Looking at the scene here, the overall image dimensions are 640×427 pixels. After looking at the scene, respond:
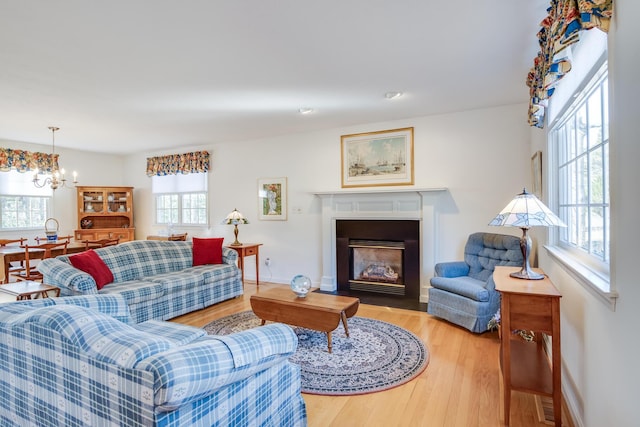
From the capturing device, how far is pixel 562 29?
148cm

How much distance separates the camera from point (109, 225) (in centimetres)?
704

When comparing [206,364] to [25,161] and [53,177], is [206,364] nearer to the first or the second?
[53,177]

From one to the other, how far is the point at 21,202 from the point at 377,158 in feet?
20.3

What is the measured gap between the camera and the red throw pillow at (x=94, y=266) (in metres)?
3.42

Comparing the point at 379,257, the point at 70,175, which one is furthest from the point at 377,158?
the point at 70,175

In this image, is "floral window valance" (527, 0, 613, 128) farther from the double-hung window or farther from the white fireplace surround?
the white fireplace surround

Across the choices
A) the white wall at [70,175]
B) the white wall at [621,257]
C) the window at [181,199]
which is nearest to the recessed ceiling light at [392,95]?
the white wall at [621,257]

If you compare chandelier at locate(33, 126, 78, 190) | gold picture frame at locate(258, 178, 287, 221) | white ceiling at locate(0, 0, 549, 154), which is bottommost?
gold picture frame at locate(258, 178, 287, 221)

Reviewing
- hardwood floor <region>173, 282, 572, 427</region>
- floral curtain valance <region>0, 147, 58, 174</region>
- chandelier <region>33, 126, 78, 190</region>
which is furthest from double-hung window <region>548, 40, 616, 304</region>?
floral curtain valance <region>0, 147, 58, 174</region>

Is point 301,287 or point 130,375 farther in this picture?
point 301,287

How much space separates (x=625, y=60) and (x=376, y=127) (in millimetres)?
3654

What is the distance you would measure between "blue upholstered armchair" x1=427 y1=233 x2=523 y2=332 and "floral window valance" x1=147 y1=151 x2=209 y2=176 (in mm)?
4474

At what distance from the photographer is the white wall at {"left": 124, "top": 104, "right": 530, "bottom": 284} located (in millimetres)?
4070

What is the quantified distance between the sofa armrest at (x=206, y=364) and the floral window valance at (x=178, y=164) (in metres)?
5.19
